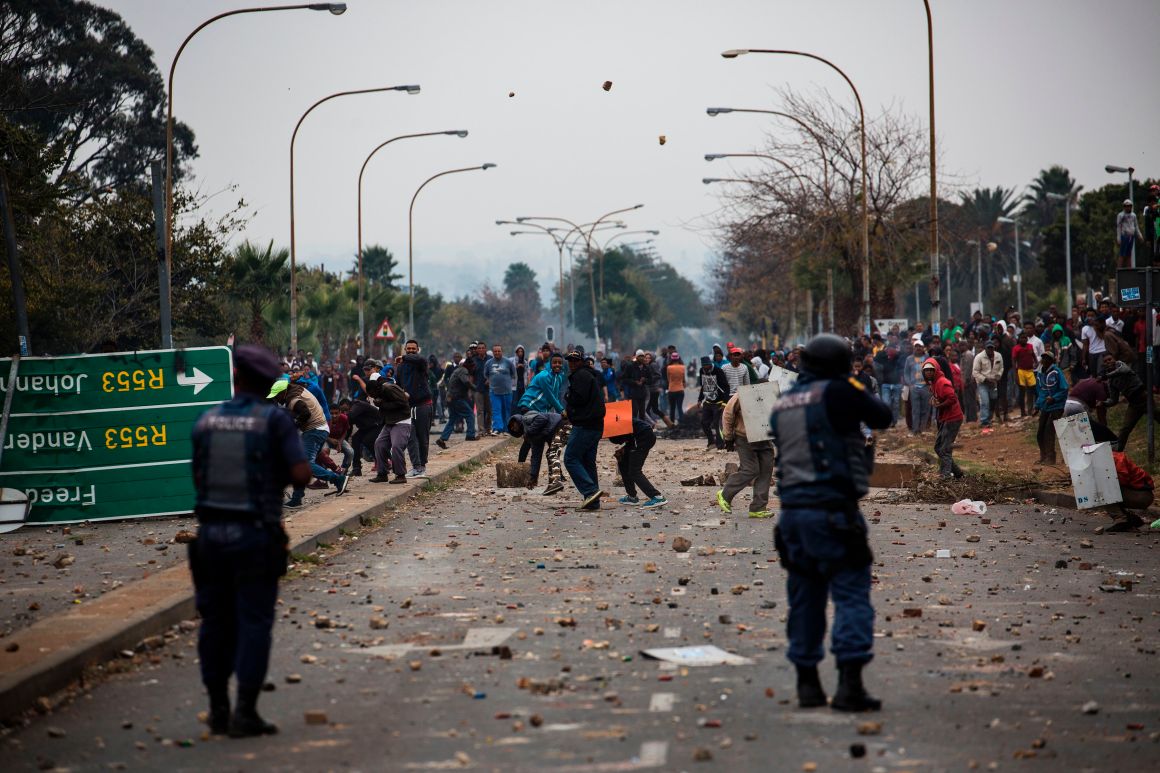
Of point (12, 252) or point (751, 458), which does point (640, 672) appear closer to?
point (751, 458)

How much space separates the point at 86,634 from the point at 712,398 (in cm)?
1957

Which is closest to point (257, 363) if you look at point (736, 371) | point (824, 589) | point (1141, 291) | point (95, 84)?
point (824, 589)

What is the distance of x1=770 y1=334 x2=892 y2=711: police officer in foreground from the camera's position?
20.6ft

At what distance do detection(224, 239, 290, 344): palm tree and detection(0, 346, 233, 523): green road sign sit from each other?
32.9 m

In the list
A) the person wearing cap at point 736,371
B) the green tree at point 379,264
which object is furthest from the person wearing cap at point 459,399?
the green tree at point 379,264

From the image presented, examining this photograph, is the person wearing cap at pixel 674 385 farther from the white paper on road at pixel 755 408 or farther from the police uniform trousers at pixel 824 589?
the police uniform trousers at pixel 824 589

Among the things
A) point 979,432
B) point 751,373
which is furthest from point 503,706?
point 979,432

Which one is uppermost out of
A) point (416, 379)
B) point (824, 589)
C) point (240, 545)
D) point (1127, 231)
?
point (1127, 231)

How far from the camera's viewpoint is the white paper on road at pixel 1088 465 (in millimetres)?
13141

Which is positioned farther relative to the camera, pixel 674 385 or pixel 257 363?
pixel 674 385

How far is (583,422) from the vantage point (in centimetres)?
1583

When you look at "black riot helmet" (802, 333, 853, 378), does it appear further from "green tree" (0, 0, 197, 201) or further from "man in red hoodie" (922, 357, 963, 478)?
"green tree" (0, 0, 197, 201)

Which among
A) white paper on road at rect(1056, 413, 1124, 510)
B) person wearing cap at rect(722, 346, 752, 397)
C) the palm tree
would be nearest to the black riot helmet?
white paper on road at rect(1056, 413, 1124, 510)

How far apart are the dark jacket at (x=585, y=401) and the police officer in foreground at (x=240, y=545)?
9.66 meters
